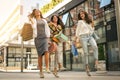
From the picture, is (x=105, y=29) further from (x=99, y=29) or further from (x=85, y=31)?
(x=85, y=31)

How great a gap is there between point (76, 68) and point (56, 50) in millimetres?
14135

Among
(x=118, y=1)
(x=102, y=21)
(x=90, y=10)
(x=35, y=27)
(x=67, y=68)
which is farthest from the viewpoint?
(x=67, y=68)

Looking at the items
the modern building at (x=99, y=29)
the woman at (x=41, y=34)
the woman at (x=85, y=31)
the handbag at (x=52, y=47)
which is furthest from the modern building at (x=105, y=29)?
the woman at (x=41, y=34)

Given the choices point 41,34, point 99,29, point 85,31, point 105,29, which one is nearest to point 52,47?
point 41,34

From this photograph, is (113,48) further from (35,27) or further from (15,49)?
(15,49)

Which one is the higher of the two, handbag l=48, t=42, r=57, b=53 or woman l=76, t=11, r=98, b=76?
woman l=76, t=11, r=98, b=76

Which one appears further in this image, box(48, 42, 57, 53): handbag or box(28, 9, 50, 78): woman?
box(48, 42, 57, 53): handbag

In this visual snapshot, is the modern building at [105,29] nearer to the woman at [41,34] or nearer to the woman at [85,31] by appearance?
the woman at [85,31]


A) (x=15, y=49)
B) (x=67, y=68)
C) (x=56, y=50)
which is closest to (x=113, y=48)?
(x=67, y=68)

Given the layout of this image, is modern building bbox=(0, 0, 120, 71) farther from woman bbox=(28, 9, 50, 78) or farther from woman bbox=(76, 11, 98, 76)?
woman bbox=(28, 9, 50, 78)

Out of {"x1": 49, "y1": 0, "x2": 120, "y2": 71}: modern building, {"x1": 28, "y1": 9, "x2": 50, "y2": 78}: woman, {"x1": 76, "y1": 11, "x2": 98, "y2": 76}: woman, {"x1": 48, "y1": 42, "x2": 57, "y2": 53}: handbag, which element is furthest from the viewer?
{"x1": 49, "y1": 0, "x2": 120, "y2": 71}: modern building

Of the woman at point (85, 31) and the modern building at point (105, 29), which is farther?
the modern building at point (105, 29)

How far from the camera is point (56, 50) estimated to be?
5500mm

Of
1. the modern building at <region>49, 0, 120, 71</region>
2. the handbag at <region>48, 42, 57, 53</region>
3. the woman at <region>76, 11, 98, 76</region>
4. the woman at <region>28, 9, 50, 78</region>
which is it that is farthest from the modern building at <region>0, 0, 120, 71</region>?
the woman at <region>28, 9, 50, 78</region>
